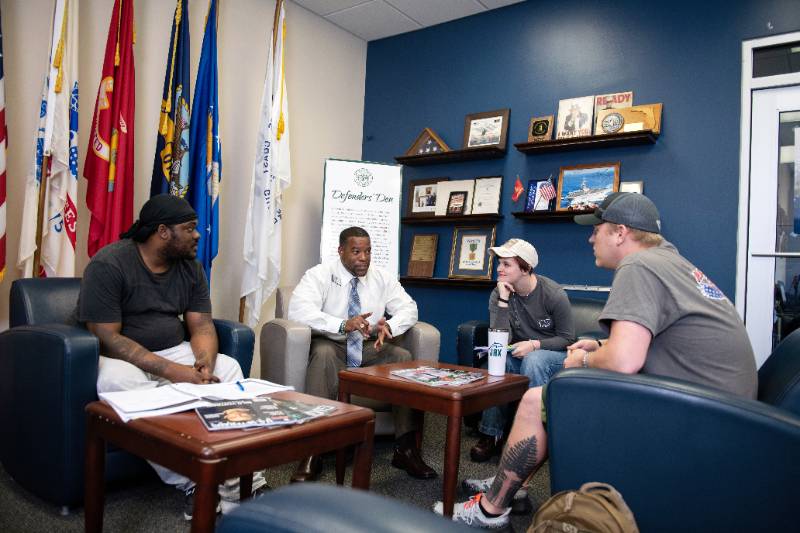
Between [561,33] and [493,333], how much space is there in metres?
2.59

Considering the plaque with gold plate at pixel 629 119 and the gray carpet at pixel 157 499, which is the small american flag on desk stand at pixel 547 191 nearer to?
the plaque with gold plate at pixel 629 119

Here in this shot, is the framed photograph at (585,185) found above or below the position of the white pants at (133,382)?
above

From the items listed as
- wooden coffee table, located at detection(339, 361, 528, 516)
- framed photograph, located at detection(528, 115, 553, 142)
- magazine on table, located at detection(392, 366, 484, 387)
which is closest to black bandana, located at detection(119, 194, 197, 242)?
wooden coffee table, located at detection(339, 361, 528, 516)

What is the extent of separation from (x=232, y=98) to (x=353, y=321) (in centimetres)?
203

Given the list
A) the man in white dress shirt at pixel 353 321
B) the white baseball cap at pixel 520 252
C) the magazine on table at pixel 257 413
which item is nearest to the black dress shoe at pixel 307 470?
the man in white dress shirt at pixel 353 321

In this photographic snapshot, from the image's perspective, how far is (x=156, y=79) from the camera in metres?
3.41

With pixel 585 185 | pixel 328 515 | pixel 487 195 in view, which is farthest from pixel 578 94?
pixel 328 515

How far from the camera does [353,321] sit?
2723mm

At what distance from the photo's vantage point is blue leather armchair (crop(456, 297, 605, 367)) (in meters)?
3.10

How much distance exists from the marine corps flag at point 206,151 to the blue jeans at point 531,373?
1818mm

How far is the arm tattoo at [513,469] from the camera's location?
1.69 metres

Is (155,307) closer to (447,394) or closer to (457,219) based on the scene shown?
(447,394)

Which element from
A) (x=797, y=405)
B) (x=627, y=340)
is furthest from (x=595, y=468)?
(x=797, y=405)

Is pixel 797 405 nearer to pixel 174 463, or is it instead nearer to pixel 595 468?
pixel 595 468
